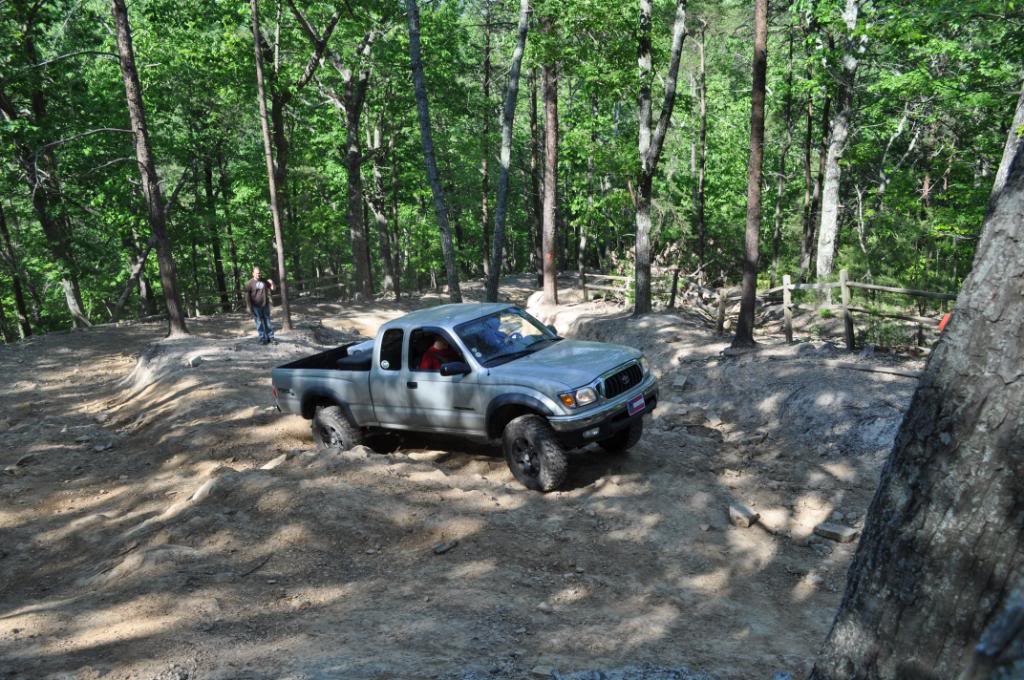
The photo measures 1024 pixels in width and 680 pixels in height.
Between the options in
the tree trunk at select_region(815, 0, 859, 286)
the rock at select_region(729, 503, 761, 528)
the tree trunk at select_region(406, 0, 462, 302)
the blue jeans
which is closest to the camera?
the rock at select_region(729, 503, 761, 528)

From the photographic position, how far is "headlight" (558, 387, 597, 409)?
23.8ft

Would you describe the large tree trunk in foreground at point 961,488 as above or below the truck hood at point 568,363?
above

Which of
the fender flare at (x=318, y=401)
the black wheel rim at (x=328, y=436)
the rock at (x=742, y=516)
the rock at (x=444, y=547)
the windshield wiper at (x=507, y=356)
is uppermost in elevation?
the windshield wiper at (x=507, y=356)

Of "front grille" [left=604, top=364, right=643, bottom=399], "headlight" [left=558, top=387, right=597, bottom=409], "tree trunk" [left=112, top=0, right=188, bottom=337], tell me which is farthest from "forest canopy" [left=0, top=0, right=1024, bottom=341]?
"headlight" [left=558, top=387, right=597, bottom=409]

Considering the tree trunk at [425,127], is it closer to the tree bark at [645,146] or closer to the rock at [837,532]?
the tree bark at [645,146]

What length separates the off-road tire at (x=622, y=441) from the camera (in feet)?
27.7

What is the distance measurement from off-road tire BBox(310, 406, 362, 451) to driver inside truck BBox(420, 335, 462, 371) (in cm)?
156

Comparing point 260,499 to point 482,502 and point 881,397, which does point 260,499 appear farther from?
point 881,397

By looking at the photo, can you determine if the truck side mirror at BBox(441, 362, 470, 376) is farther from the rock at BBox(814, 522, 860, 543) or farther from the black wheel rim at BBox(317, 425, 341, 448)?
the rock at BBox(814, 522, 860, 543)

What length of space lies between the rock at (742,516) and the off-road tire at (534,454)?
1.80 meters

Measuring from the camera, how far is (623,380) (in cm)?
782

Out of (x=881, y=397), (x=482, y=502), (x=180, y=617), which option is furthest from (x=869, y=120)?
(x=180, y=617)

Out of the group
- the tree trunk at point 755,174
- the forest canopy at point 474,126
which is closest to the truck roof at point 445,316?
the tree trunk at point 755,174

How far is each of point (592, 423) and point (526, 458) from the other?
967 millimetres
